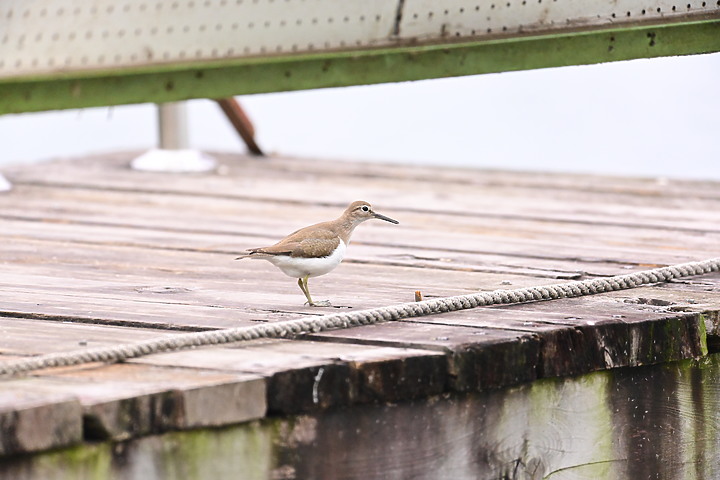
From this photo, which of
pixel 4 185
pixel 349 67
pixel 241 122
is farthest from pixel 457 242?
pixel 241 122

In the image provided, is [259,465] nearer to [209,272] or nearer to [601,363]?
[601,363]

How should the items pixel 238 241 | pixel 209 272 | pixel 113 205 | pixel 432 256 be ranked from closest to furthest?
pixel 209 272, pixel 432 256, pixel 238 241, pixel 113 205

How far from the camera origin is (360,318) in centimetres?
412

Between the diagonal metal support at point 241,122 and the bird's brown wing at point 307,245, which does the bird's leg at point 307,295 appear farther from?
the diagonal metal support at point 241,122

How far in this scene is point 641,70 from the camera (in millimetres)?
22719

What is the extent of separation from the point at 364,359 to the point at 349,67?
1250mm

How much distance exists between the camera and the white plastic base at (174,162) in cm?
868

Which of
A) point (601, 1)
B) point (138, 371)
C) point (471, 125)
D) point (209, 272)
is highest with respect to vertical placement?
point (471, 125)

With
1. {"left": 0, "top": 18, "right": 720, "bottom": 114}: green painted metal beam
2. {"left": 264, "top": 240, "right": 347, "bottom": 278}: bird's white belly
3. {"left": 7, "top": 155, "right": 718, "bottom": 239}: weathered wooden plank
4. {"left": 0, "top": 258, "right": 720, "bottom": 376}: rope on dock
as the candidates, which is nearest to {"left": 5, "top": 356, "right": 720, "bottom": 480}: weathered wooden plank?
{"left": 0, "top": 258, "right": 720, "bottom": 376}: rope on dock

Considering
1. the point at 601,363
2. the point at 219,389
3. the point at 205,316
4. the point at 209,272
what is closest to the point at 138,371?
the point at 219,389

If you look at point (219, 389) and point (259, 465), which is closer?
point (219, 389)

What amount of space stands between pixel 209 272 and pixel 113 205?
7.04ft

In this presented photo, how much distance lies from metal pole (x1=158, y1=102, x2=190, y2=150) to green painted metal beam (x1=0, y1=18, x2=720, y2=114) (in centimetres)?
412

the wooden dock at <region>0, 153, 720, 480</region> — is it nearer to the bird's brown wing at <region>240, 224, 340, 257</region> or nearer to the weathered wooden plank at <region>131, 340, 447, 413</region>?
the weathered wooden plank at <region>131, 340, 447, 413</region>
